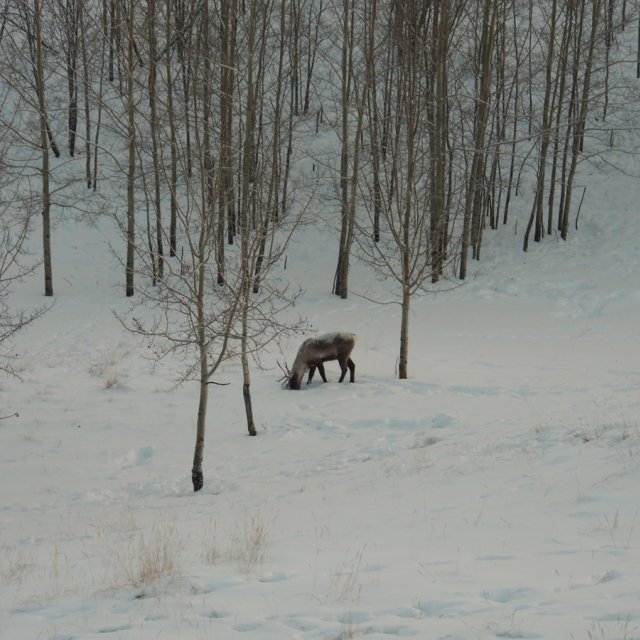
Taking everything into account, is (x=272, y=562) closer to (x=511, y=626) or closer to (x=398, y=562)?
(x=398, y=562)

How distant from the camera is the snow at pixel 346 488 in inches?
161

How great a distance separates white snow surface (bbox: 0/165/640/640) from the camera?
409 centimetres

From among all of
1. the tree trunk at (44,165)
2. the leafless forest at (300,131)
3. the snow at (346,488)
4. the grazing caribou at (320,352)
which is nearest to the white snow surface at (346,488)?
the snow at (346,488)

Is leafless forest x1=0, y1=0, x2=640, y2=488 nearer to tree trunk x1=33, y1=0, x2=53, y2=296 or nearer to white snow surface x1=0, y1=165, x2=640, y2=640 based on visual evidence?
tree trunk x1=33, y1=0, x2=53, y2=296

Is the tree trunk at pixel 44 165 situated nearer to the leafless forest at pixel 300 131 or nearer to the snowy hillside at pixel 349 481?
the leafless forest at pixel 300 131

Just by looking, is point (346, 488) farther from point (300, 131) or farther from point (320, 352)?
point (300, 131)

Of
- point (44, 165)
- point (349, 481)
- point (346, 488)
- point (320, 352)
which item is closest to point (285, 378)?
point (320, 352)

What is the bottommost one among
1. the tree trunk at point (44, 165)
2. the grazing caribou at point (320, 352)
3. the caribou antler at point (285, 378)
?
the caribou antler at point (285, 378)

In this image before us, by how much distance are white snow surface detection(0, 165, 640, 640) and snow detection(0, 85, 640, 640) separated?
0.10ft

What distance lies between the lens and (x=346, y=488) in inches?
323

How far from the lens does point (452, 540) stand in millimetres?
5391

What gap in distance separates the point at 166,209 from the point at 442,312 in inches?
549

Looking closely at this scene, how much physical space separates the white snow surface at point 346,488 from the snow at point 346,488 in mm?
30

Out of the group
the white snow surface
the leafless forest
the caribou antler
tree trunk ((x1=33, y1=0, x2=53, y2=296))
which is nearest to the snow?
the white snow surface
